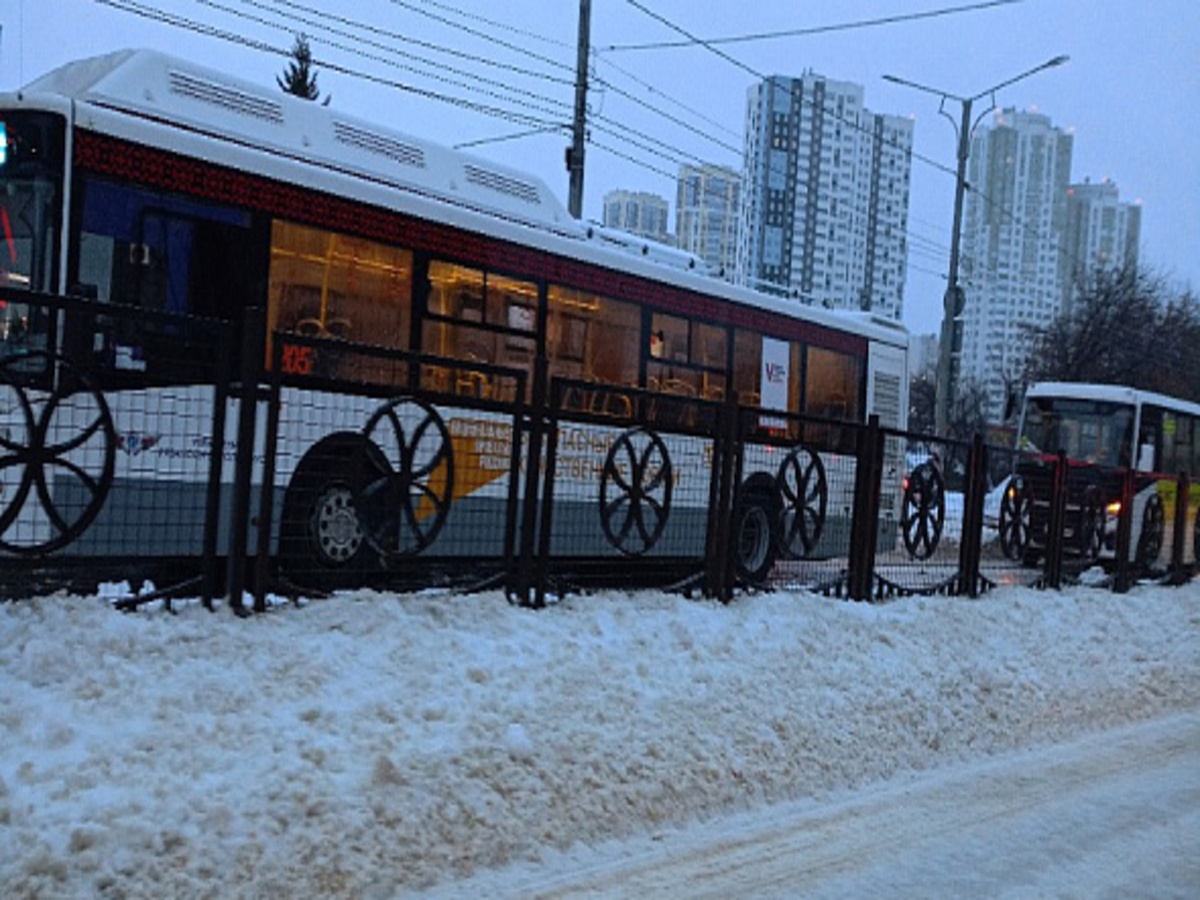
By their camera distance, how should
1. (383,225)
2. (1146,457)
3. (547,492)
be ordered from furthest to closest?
(1146,457), (383,225), (547,492)

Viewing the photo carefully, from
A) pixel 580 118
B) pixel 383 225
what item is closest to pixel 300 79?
pixel 580 118

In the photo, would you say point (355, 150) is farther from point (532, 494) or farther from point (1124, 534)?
point (1124, 534)

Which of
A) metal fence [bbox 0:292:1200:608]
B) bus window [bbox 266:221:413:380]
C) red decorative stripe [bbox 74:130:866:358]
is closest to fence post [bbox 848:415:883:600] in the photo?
metal fence [bbox 0:292:1200:608]

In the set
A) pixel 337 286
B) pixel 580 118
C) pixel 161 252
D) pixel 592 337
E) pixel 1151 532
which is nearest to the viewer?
pixel 161 252

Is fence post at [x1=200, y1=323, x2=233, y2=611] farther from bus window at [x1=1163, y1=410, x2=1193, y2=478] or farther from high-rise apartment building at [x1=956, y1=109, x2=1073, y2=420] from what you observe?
high-rise apartment building at [x1=956, y1=109, x2=1073, y2=420]

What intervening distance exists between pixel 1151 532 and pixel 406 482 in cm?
1125

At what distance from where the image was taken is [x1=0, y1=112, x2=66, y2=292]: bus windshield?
8.63 metres

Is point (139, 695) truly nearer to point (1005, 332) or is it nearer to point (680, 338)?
point (680, 338)

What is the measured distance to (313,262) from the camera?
1025 cm

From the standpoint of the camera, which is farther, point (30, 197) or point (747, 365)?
point (747, 365)

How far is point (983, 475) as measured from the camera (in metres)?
11.3

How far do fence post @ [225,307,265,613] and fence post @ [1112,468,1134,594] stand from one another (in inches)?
412

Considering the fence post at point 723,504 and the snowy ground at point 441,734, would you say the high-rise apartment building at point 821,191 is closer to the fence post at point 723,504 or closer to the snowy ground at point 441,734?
the fence post at point 723,504

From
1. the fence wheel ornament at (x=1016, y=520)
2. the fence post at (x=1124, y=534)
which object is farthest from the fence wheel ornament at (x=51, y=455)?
the fence post at (x=1124, y=534)
